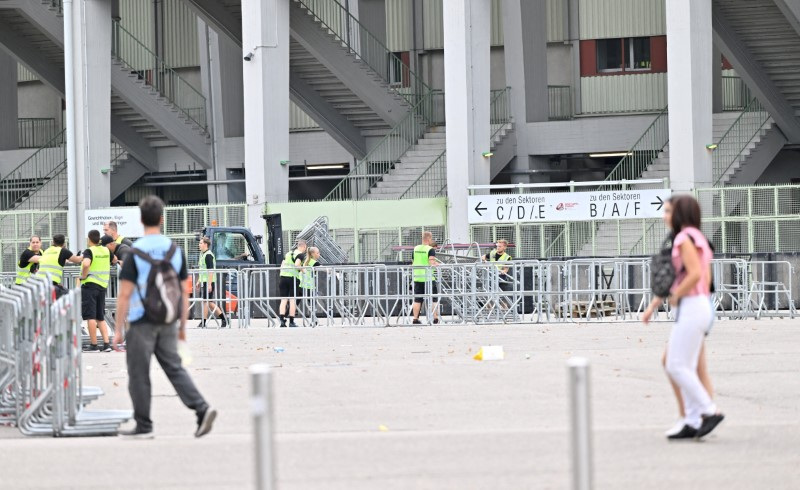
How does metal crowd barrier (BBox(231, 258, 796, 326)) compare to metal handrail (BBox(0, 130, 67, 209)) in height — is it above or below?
below

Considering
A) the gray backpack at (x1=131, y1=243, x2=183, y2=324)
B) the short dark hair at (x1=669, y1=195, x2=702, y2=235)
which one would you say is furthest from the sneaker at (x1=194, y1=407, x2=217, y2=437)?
the short dark hair at (x1=669, y1=195, x2=702, y2=235)

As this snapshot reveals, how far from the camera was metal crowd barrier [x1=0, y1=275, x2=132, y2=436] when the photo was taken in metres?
11.7

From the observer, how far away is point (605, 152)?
1961 inches

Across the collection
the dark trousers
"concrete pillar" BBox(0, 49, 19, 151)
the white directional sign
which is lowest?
the dark trousers

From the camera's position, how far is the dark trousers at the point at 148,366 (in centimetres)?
1122

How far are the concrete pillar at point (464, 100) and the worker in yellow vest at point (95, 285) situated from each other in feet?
64.9

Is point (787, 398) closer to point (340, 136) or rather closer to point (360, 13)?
point (340, 136)

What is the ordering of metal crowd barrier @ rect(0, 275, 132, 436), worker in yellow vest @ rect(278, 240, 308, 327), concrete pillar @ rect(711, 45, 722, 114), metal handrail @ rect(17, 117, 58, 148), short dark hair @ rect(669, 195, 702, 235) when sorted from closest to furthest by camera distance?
short dark hair @ rect(669, 195, 702, 235)
metal crowd barrier @ rect(0, 275, 132, 436)
worker in yellow vest @ rect(278, 240, 308, 327)
concrete pillar @ rect(711, 45, 722, 114)
metal handrail @ rect(17, 117, 58, 148)

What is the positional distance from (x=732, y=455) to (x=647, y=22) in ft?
142

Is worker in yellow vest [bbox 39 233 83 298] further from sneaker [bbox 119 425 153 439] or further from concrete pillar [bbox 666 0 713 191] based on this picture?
concrete pillar [bbox 666 0 713 191]

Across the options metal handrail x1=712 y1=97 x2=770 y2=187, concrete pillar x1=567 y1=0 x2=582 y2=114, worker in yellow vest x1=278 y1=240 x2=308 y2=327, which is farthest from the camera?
concrete pillar x1=567 y1=0 x2=582 y2=114

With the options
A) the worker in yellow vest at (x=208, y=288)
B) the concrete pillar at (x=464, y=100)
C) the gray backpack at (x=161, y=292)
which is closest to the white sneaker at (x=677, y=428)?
the gray backpack at (x=161, y=292)

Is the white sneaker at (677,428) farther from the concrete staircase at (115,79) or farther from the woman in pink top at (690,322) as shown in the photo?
the concrete staircase at (115,79)

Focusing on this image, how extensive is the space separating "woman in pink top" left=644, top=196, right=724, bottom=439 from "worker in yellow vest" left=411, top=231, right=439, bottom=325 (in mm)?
17141
